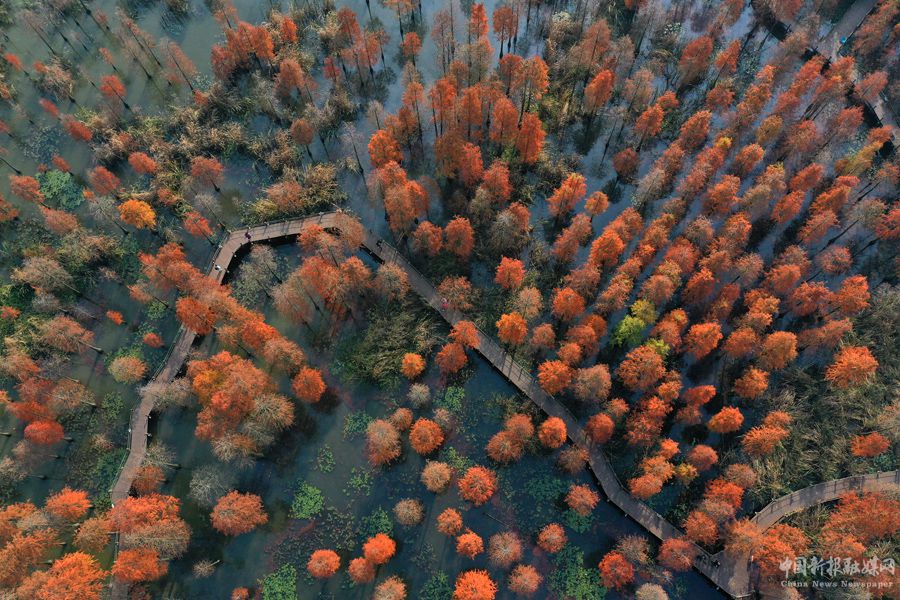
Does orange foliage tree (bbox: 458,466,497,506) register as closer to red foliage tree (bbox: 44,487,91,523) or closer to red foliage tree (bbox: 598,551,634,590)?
red foliage tree (bbox: 598,551,634,590)

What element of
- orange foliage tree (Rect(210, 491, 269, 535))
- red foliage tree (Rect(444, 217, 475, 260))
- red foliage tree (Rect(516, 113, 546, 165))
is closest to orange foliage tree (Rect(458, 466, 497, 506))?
orange foliage tree (Rect(210, 491, 269, 535))

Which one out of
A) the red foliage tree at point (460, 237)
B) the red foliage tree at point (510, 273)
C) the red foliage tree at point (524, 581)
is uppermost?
the red foliage tree at point (460, 237)

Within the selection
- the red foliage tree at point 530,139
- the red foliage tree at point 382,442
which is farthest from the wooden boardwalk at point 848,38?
the red foliage tree at point 382,442

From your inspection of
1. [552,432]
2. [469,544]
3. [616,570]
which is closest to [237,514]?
[469,544]

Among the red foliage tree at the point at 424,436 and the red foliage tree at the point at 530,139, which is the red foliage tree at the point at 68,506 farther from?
the red foliage tree at the point at 530,139

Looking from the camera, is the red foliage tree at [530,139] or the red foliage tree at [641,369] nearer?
the red foliage tree at [641,369]

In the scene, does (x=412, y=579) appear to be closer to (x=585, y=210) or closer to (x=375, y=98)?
(x=585, y=210)

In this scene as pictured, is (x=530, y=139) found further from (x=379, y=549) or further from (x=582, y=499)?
(x=379, y=549)

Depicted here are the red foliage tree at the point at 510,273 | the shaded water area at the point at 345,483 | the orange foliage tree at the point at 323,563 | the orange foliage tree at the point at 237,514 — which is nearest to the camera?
the orange foliage tree at the point at 323,563
